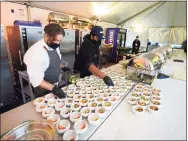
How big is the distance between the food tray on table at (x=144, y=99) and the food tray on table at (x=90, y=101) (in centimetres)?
9

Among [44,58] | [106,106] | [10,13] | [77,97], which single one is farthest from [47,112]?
[10,13]

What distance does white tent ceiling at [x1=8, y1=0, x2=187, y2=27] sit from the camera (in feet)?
14.7

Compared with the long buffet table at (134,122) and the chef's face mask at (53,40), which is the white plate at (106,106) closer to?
the long buffet table at (134,122)

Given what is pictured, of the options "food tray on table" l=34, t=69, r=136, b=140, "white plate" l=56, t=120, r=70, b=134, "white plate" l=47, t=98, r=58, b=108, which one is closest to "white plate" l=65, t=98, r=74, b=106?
"food tray on table" l=34, t=69, r=136, b=140

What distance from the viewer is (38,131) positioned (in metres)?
0.88

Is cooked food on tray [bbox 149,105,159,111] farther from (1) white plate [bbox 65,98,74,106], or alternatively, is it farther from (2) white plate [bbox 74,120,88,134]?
(1) white plate [bbox 65,98,74,106]

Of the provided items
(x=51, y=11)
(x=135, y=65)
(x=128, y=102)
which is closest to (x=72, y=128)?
(x=128, y=102)

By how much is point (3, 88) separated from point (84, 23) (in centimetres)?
397

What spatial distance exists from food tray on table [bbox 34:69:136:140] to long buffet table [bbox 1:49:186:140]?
2.3 inches

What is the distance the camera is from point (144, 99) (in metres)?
1.35

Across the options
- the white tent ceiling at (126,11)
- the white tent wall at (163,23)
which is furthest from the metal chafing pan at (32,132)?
the white tent wall at (163,23)

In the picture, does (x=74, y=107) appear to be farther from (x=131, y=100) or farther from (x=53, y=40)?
(x=53, y=40)

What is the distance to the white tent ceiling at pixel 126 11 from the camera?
14.7 ft

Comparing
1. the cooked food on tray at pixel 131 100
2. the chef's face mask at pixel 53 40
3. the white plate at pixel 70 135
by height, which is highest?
the chef's face mask at pixel 53 40
